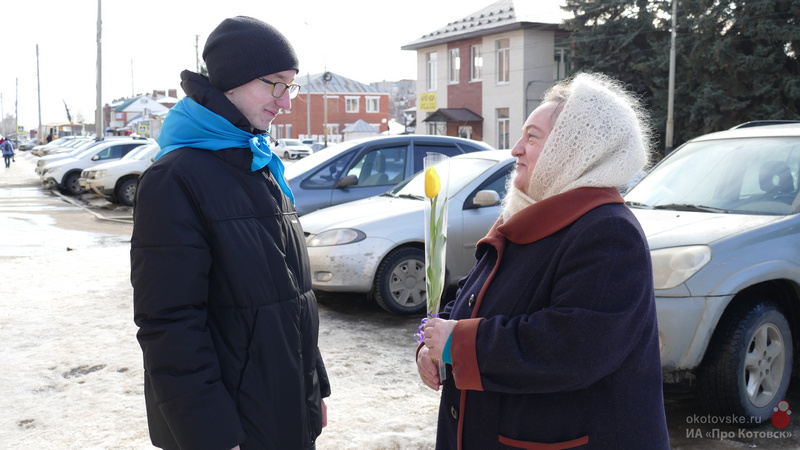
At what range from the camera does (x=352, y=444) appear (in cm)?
379

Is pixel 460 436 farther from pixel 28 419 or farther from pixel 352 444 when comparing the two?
pixel 28 419

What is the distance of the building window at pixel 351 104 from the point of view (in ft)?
248

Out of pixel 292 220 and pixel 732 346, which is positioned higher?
pixel 292 220

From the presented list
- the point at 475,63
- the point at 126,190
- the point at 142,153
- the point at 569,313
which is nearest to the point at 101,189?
the point at 126,190

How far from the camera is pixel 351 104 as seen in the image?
7581 cm

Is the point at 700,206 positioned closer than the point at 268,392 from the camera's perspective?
No

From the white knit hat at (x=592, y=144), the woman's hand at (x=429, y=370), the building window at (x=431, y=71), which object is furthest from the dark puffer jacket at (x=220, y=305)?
the building window at (x=431, y=71)

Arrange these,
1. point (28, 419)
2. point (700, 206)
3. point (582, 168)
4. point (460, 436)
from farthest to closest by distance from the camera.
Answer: point (700, 206) → point (28, 419) → point (460, 436) → point (582, 168)

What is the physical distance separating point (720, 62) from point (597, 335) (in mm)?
30380

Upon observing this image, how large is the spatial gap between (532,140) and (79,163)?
80.0 ft

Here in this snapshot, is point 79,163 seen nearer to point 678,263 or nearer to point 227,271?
point 678,263

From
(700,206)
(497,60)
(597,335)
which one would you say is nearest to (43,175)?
(497,60)

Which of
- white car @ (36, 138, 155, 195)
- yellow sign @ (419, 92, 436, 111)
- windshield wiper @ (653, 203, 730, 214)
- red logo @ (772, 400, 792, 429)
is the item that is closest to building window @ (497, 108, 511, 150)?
yellow sign @ (419, 92, 436, 111)

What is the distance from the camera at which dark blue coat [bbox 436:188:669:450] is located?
1759mm
